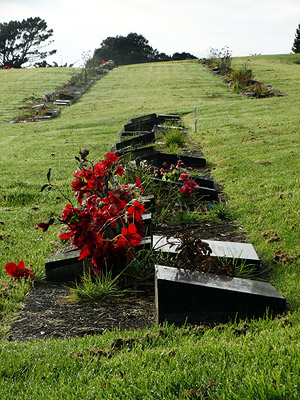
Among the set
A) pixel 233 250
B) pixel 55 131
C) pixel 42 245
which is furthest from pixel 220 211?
pixel 55 131

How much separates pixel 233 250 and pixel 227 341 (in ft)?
4.39

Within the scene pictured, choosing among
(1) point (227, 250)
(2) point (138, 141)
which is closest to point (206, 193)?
(1) point (227, 250)

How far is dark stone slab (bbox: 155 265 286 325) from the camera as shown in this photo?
329 cm

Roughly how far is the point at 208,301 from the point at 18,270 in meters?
1.58

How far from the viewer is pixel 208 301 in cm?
333

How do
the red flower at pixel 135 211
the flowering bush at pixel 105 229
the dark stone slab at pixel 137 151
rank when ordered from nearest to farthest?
the flowering bush at pixel 105 229
the red flower at pixel 135 211
the dark stone slab at pixel 137 151

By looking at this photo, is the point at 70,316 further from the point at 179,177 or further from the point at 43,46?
the point at 43,46

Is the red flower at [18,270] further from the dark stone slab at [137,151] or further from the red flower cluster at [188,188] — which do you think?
the dark stone slab at [137,151]

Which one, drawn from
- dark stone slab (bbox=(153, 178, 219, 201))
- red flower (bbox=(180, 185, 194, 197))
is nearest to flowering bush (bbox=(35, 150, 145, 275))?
red flower (bbox=(180, 185, 194, 197))

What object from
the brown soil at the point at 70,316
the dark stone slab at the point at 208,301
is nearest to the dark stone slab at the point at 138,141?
the brown soil at the point at 70,316

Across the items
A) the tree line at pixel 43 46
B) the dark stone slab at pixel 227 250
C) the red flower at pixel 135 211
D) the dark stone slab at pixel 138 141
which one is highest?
the tree line at pixel 43 46

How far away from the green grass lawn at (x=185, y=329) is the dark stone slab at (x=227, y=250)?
0.23 metres

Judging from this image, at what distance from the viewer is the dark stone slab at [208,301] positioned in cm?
329

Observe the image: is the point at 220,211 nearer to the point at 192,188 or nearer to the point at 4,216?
the point at 192,188
